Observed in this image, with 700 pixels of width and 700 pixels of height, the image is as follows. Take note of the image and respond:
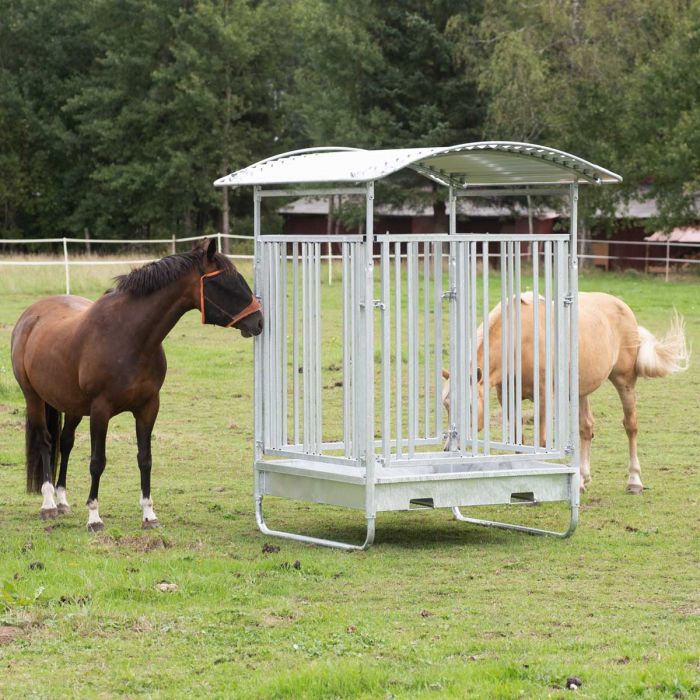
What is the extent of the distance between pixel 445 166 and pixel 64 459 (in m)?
3.27

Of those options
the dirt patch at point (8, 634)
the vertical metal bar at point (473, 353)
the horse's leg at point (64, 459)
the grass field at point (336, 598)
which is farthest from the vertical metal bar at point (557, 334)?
the dirt patch at point (8, 634)

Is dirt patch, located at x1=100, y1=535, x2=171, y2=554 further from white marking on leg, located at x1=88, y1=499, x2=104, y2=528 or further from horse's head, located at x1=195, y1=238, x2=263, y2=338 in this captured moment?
horse's head, located at x1=195, y1=238, x2=263, y2=338

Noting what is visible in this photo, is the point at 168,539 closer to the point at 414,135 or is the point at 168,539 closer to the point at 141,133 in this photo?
the point at 414,135

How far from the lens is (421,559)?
7055mm

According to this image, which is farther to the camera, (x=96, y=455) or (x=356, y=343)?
(x=96, y=455)

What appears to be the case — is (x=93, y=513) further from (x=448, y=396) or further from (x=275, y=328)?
(x=448, y=396)

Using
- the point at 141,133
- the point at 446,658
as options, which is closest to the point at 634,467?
the point at 446,658

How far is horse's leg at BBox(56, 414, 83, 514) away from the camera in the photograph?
841 cm

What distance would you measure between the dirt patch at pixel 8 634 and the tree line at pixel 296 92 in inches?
1338

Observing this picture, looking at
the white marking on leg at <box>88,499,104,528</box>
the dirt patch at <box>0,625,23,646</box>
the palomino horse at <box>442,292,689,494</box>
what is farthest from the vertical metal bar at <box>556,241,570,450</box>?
the dirt patch at <box>0,625,23,646</box>

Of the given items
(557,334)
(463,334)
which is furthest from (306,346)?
(557,334)

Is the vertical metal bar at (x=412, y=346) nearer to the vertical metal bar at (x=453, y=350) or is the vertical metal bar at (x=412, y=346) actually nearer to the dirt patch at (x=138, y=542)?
the vertical metal bar at (x=453, y=350)

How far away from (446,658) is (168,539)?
2.79 metres

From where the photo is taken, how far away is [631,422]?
9703 millimetres
